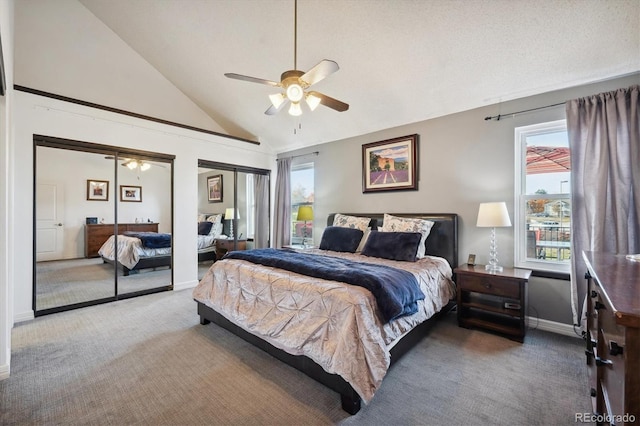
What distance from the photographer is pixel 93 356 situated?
236 cm

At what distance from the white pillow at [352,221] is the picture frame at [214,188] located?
2162mm

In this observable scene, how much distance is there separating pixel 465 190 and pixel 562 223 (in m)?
1.01

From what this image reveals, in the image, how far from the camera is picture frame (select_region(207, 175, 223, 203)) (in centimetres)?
485

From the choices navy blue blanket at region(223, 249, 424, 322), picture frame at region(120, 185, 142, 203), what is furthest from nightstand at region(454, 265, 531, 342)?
picture frame at region(120, 185, 142, 203)

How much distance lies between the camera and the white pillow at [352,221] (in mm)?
4059

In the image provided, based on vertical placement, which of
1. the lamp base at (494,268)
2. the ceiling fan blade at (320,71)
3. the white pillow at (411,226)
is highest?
the ceiling fan blade at (320,71)

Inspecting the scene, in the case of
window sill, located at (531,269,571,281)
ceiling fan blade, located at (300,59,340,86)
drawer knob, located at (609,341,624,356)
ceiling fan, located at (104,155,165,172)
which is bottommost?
window sill, located at (531,269,571,281)

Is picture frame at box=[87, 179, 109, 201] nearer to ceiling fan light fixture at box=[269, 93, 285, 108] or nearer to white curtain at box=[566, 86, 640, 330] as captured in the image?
ceiling fan light fixture at box=[269, 93, 285, 108]

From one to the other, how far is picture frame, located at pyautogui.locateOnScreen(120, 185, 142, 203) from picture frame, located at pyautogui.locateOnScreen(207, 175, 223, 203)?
1.04 meters

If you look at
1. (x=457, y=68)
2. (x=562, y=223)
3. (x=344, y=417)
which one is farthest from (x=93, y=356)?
(x=562, y=223)

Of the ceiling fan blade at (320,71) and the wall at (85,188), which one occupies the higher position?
the ceiling fan blade at (320,71)

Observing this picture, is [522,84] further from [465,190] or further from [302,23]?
[302,23]

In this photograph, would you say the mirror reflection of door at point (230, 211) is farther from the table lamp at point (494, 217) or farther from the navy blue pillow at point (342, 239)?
the table lamp at point (494, 217)

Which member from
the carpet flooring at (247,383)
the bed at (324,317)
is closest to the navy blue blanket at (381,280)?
the bed at (324,317)
